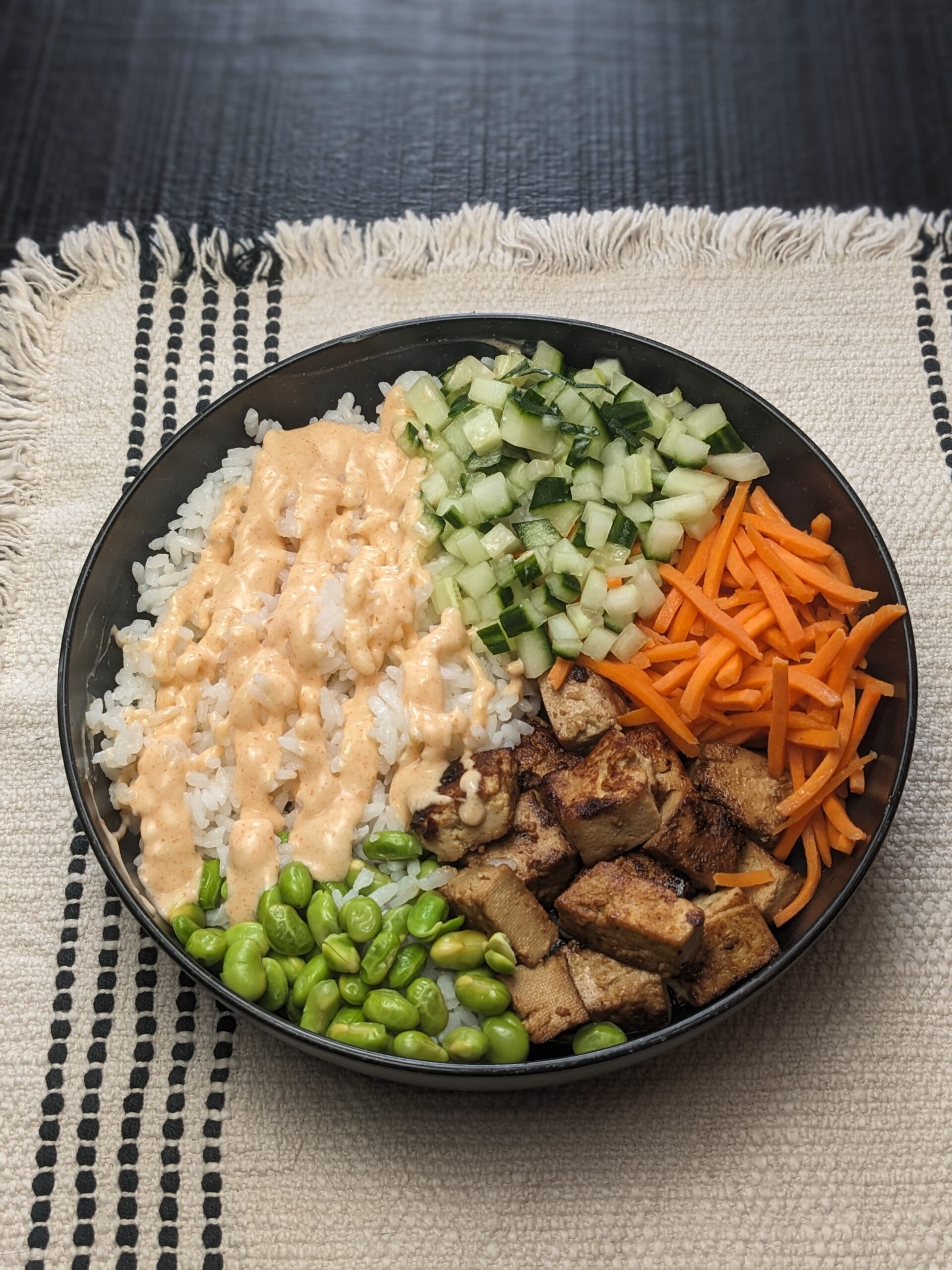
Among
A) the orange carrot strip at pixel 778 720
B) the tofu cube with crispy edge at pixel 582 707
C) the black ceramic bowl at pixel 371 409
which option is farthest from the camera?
the tofu cube with crispy edge at pixel 582 707

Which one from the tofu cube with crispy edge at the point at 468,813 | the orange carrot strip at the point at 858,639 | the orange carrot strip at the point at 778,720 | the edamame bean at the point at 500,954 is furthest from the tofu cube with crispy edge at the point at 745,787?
the edamame bean at the point at 500,954

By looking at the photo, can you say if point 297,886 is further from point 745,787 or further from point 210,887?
point 745,787

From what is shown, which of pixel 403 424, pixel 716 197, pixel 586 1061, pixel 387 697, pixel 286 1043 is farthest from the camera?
pixel 716 197

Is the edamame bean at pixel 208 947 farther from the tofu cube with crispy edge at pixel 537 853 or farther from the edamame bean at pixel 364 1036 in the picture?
the tofu cube with crispy edge at pixel 537 853

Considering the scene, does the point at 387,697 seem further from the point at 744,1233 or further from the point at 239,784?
the point at 744,1233

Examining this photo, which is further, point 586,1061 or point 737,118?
point 737,118

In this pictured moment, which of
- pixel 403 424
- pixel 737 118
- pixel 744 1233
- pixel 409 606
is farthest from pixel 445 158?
pixel 744 1233

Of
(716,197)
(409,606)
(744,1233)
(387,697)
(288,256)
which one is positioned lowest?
(744,1233)
